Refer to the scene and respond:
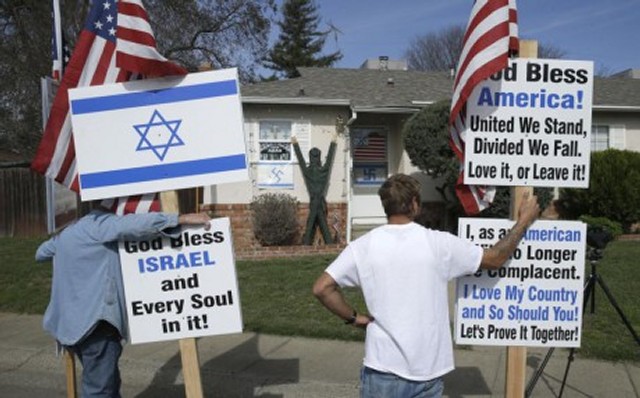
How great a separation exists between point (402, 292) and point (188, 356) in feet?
4.93

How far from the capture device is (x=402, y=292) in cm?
270

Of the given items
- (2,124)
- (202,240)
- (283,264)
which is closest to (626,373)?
(202,240)

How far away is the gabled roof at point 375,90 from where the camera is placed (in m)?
13.8

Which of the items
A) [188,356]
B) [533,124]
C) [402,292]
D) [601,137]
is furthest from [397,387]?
[601,137]

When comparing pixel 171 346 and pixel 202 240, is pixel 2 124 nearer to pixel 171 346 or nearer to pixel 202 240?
pixel 171 346

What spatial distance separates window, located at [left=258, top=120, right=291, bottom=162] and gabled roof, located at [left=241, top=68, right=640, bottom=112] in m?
0.62

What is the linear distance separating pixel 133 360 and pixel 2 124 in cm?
2066

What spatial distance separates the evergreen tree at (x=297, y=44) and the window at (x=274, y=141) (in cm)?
2997

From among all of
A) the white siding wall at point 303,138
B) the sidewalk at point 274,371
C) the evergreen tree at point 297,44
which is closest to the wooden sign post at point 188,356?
the sidewalk at point 274,371

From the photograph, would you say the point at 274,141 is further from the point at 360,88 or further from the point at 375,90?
the point at 375,90

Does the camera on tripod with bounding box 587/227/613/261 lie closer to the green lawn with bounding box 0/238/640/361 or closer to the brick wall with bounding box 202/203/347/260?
the green lawn with bounding box 0/238/640/361

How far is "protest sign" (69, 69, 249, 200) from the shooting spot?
3.32 m

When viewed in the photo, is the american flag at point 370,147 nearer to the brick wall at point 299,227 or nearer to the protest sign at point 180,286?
the brick wall at point 299,227

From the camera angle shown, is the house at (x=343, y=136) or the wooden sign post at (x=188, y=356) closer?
the wooden sign post at (x=188, y=356)
